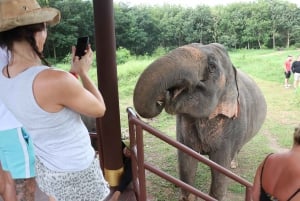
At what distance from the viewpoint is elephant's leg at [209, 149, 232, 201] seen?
417 cm

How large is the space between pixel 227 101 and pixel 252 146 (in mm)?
4221

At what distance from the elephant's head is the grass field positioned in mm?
1260

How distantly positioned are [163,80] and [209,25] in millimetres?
16171

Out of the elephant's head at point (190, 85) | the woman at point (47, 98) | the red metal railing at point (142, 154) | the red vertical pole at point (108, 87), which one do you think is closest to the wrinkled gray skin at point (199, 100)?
the elephant's head at point (190, 85)

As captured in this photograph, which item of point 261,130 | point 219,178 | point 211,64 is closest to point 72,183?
point 211,64

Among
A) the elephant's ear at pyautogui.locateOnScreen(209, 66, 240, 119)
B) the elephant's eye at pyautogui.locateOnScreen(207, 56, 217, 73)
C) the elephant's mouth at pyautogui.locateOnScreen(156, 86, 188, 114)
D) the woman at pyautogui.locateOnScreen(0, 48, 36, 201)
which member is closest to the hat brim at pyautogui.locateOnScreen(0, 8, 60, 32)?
the woman at pyautogui.locateOnScreen(0, 48, 36, 201)

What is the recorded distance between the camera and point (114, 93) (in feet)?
10.2

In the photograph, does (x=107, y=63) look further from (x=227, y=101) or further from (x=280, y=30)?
(x=280, y=30)

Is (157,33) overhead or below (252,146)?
overhead

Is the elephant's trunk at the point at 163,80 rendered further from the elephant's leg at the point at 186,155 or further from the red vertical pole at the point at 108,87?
the elephant's leg at the point at 186,155

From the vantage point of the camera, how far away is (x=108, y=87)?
3098 mm

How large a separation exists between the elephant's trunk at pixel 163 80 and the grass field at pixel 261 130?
1.48 meters

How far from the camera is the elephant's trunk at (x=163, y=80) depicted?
3.00 m

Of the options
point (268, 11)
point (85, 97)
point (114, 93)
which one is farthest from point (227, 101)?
point (268, 11)
